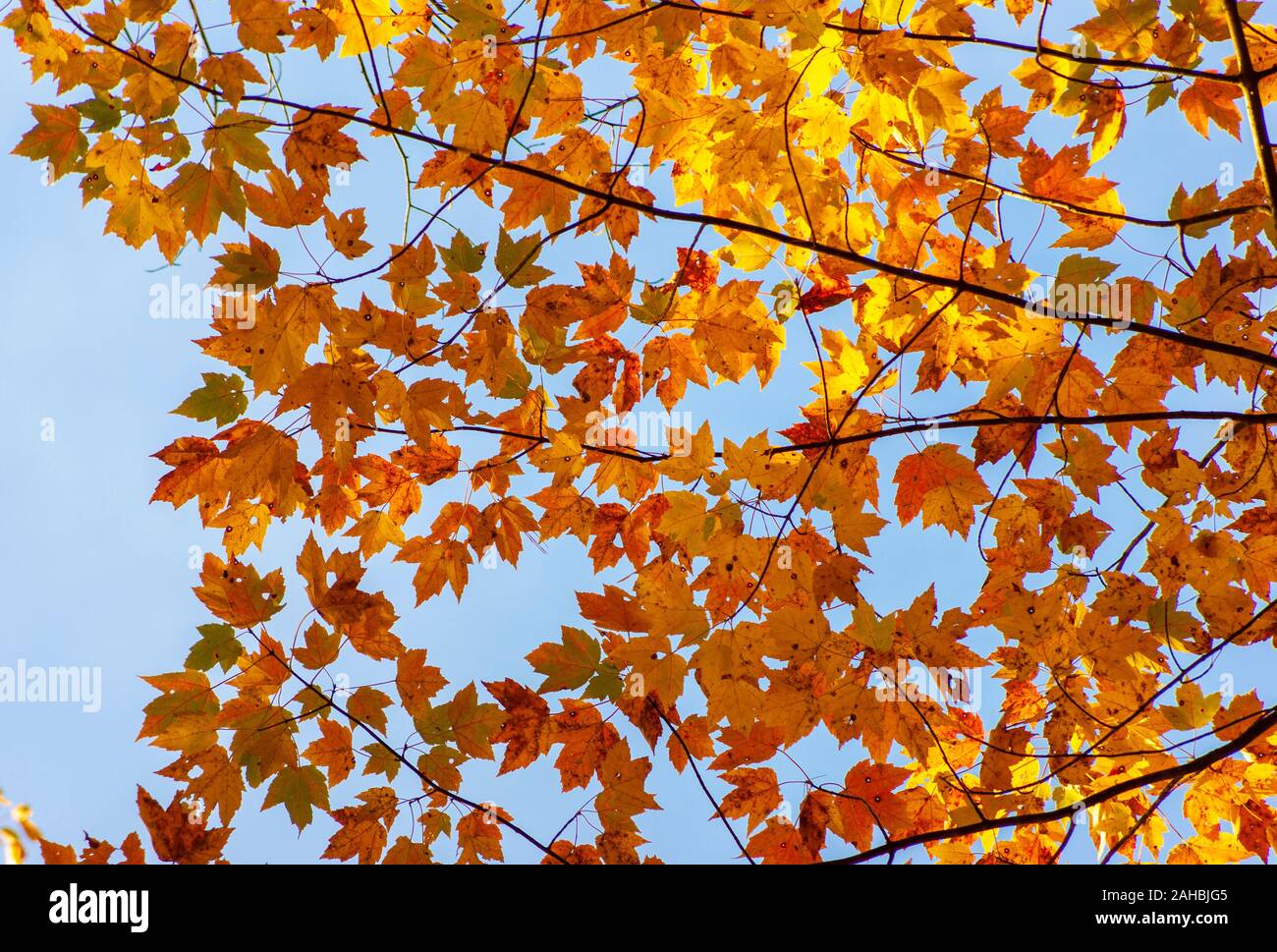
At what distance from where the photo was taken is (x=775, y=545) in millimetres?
2982

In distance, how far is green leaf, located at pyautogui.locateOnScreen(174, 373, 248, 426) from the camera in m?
2.91

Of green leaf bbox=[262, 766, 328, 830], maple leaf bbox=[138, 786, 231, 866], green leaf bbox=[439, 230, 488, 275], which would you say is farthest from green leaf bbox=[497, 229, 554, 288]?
maple leaf bbox=[138, 786, 231, 866]

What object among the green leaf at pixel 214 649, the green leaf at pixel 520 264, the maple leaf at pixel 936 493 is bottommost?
the green leaf at pixel 214 649

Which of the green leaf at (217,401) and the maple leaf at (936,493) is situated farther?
the maple leaf at (936,493)

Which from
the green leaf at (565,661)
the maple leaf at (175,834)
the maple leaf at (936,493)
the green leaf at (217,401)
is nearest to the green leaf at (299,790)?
the maple leaf at (175,834)

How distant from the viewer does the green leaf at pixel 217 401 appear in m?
2.91

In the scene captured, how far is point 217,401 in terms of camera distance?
293 cm

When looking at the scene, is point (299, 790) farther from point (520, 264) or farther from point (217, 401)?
point (520, 264)

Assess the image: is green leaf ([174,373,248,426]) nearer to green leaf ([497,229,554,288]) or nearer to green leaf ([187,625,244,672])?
green leaf ([187,625,244,672])
